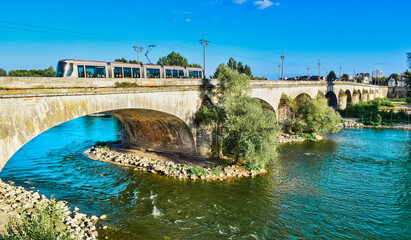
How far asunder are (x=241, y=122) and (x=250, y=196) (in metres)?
7.14

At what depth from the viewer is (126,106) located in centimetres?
2131

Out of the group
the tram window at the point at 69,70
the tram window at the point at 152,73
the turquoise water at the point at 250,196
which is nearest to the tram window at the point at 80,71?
the tram window at the point at 69,70

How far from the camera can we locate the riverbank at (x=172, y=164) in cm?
2427

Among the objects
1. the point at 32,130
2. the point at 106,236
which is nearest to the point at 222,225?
the point at 106,236

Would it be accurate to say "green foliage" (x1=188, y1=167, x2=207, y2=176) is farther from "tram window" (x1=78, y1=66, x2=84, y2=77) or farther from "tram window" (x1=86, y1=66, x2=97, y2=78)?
"tram window" (x1=78, y1=66, x2=84, y2=77)

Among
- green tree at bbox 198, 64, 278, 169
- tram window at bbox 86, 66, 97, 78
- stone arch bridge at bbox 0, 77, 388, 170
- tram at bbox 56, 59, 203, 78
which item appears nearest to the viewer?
stone arch bridge at bbox 0, 77, 388, 170

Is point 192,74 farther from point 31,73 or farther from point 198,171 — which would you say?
point 31,73

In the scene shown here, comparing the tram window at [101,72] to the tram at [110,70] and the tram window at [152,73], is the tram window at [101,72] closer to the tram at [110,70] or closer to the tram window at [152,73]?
the tram at [110,70]

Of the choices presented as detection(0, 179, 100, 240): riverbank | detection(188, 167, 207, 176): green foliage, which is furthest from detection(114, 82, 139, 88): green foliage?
detection(0, 179, 100, 240): riverbank

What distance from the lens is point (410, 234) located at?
51.8 ft

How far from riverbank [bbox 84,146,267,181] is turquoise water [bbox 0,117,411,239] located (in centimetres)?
98

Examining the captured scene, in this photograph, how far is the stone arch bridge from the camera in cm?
1474

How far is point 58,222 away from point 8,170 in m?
19.8

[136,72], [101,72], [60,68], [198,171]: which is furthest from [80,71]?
[198,171]
